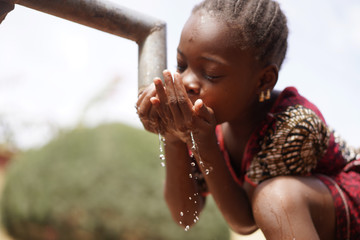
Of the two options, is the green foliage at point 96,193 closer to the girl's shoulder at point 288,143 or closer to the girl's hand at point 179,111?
the girl's shoulder at point 288,143

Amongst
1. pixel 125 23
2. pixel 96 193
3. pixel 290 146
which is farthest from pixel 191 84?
pixel 96 193

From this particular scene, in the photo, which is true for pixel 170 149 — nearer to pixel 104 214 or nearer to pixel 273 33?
pixel 273 33

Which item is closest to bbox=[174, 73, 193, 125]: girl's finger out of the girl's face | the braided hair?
the girl's face

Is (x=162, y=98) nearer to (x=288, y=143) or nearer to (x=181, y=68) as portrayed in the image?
(x=181, y=68)

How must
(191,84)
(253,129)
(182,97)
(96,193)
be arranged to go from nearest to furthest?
(182,97) → (191,84) → (253,129) → (96,193)

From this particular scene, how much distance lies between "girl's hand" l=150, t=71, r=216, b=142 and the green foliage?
92.5 inches

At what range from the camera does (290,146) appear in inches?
50.5

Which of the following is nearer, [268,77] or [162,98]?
[162,98]

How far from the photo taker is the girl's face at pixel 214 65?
4.06 ft

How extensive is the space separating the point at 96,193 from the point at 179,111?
265 cm

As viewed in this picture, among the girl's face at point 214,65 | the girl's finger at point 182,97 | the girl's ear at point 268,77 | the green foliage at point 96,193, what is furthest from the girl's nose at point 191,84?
the green foliage at point 96,193

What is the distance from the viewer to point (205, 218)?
11.6 ft

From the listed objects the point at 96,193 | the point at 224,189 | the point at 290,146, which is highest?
the point at 290,146

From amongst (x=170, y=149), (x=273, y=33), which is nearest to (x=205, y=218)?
(x=170, y=149)
